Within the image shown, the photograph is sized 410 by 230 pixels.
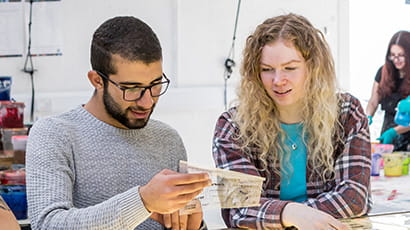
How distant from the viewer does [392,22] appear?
15.5ft

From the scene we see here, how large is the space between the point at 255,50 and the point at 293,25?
149 mm

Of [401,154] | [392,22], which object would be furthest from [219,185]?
[392,22]

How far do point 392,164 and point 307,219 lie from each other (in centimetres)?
178

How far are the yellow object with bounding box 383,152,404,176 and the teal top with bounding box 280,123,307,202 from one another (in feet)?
4.78

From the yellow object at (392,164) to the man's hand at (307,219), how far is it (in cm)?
167

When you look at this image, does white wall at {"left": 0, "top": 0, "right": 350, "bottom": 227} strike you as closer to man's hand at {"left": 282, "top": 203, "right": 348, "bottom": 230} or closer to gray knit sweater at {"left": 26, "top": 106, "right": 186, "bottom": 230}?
gray knit sweater at {"left": 26, "top": 106, "right": 186, "bottom": 230}

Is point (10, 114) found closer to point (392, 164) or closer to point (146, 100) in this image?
Result: point (146, 100)

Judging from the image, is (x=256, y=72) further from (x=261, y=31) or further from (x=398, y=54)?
(x=398, y=54)

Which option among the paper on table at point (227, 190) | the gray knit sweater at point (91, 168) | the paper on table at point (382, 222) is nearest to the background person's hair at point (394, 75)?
the paper on table at point (382, 222)

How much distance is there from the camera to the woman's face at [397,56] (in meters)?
4.06

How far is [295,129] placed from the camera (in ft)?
6.59

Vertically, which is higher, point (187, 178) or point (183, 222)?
point (187, 178)

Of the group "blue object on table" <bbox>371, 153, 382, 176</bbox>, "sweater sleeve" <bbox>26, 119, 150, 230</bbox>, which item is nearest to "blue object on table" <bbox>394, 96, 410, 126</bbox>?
"blue object on table" <bbox>371, 153, 382, 176</bbox>

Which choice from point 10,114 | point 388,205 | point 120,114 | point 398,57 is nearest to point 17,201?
point 10,114
